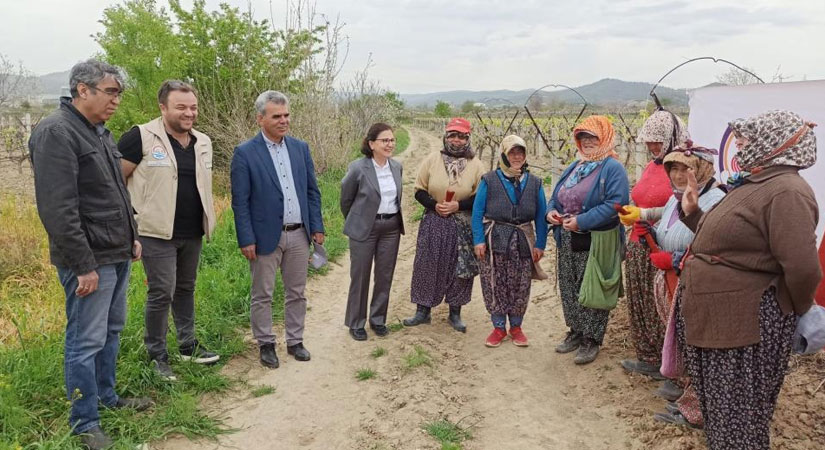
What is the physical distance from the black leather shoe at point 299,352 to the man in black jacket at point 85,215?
1.45 metres

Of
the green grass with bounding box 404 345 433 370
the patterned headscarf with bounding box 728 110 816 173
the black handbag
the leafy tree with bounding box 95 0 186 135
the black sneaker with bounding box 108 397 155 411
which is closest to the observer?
the patterned headscarf with bounding box 728 110 816 173

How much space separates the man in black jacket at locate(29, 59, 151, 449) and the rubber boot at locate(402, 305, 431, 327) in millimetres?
2439

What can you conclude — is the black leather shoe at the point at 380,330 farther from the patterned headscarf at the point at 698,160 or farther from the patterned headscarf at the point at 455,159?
the patterned headscarf at the point at 698,160

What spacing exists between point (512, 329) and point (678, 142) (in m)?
1.92

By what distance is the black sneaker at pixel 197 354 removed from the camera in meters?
3.78

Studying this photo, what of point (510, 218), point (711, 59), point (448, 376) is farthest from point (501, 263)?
point (711, 59)

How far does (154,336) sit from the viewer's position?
3.51 meters

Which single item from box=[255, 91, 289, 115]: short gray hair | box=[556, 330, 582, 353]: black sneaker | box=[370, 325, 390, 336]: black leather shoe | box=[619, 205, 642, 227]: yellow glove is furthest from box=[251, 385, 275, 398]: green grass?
box=[619, 205, 642, 227]: yellow glove

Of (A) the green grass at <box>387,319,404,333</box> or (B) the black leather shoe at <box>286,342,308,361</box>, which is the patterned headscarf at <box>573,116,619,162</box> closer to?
(A) the green grass at <box>387,319,404,333</box>

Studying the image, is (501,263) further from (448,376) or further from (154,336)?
(154,336)

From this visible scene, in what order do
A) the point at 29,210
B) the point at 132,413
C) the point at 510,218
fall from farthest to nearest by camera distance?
1. the point at 29,210
2. the point at 510,218
3. the point at 132,413

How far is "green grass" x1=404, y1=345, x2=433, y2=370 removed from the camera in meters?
3.86

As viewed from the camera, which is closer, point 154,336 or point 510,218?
point 154,336

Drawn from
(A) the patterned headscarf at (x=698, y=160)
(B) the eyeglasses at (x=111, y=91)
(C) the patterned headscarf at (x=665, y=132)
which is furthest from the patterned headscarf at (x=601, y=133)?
(B) the eyeglasses at (x=111, y=91)
